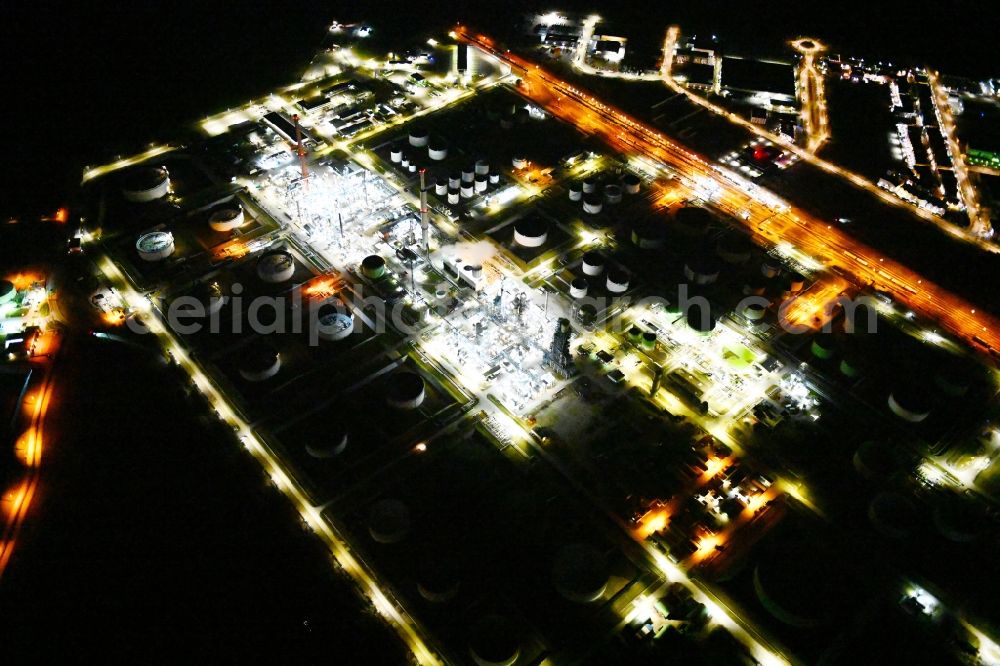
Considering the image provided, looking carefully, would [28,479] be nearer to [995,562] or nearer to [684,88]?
[995,562]

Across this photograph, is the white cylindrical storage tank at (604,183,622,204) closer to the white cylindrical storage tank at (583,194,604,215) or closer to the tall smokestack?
the white cylindrical storage tank at (583,194,604,215)

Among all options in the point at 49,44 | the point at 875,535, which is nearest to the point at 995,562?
the point at 875,535

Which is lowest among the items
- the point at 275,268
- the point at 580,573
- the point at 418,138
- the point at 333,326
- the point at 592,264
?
the point at 580,573

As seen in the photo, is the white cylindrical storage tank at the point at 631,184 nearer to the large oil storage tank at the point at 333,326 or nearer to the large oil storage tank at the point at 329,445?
the large oil storage tank at the point at 333,326

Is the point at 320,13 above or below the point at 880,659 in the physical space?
above

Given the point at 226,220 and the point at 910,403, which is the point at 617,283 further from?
the point at 226,220

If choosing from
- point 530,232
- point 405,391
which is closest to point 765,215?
point 530,232

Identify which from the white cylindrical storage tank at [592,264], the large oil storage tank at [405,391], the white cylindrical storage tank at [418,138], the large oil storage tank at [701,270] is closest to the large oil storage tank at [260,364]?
the large oil storage tank at [405,391]

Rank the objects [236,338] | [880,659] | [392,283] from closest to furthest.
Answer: [880,659] < [236,338] < [392,283]
